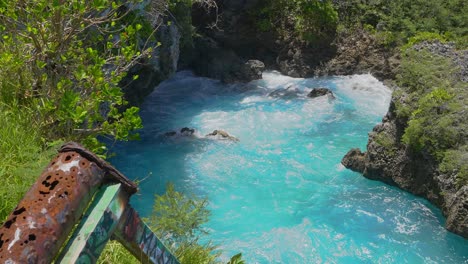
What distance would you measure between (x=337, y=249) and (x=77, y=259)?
732cm

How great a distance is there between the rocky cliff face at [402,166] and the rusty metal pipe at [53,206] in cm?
794

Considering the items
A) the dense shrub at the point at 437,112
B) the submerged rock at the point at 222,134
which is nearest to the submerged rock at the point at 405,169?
the dense shrub at the point at 437,112

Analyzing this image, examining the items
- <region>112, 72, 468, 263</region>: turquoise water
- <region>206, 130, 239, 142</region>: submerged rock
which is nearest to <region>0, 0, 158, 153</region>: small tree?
<region>112, 72, 468, 263</region>: turquoise water

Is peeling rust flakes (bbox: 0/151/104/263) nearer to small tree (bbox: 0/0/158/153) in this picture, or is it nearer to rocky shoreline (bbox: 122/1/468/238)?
small tree (bbox: 0/0/158/153)

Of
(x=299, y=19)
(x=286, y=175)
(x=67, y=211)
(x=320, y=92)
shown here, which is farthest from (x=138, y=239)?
(x=299, y=19)

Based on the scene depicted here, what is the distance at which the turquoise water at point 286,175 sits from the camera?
842 cm

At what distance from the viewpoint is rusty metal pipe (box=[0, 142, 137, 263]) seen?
1.44m

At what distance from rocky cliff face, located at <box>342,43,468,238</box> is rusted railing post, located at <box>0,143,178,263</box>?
25.7 ft

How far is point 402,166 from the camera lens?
10039 mm

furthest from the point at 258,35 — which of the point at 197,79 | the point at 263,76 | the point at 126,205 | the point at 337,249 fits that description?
the point at 126,205

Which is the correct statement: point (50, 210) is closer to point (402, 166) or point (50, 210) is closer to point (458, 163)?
point (458, 163)

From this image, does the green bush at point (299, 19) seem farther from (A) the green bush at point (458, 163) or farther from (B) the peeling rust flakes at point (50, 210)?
(B) the peeling rust flakes at point (50, 210)

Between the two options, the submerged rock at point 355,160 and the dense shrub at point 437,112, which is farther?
the submerged rock at point 355,160

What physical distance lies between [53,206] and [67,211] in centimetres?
5
